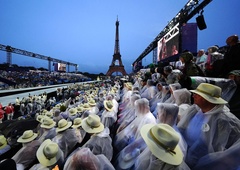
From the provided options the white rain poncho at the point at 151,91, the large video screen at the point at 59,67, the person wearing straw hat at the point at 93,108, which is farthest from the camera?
the large video screen at the point at 59,67

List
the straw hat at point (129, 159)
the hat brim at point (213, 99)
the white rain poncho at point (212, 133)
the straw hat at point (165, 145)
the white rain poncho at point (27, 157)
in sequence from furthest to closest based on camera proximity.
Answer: the white rain poncho at point (27, 157) → the straw hat at point (129, 159) → the hat brim at point (213, 99) → the white rain poncho at point (212, 133) → the straw hat at point (165, 145)

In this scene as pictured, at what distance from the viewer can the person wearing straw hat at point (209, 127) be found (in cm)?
204

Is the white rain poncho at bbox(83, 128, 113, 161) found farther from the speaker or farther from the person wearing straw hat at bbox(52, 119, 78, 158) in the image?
the speaker

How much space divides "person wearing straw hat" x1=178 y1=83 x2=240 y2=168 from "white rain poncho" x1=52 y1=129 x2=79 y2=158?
2.48 metres

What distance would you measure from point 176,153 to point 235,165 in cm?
58

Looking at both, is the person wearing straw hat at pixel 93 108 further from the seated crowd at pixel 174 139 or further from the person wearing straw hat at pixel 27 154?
the person wearing straw hat at pixel 27 154

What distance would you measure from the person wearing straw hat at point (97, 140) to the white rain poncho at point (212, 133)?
4.45 feet

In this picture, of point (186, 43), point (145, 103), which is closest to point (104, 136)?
point (145, 103)

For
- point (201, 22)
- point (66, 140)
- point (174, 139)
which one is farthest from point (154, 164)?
point (201, 22)

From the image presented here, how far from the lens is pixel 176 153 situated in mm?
1795

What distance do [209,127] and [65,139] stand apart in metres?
2.93

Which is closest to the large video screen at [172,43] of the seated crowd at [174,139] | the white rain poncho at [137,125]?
the seated crowd at [174,139]

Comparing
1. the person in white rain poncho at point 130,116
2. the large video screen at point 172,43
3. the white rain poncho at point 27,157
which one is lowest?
the white rain poncho at point 27,157

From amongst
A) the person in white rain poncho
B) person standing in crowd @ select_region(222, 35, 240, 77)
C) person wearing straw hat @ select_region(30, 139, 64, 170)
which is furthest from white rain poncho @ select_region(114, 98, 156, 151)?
person standing in crowd @ select_region(222, 35, 240, 77)
